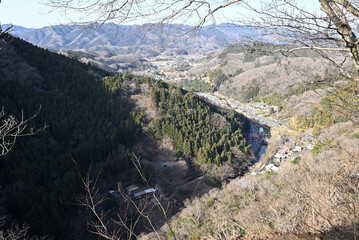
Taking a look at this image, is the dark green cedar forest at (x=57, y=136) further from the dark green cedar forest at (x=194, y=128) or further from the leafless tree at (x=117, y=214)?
the dark green cedar forest at (x=194, y=128)

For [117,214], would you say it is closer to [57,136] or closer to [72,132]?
[72,132]

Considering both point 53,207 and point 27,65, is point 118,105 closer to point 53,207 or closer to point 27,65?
point 27,65

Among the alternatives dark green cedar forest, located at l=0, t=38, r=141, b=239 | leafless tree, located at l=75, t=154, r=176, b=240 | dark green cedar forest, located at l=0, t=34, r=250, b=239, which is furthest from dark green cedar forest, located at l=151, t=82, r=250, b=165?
leafless tree, located at l=75, t=154, r=176, b=240

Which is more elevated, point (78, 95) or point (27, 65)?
point (27, 65)

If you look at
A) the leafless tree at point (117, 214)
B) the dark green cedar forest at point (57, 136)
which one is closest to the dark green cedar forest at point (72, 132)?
the dark green cedar forest at point (57, 136)

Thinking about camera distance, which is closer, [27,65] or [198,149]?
[198,149]

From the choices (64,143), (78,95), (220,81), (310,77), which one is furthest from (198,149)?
(220,81)

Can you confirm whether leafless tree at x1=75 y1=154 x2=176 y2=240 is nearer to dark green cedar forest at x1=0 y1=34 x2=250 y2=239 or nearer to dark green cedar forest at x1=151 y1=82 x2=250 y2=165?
dark green cedar forest at x1=0 y1=34 x2=250 y2=239

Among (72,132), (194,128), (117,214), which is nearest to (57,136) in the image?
(72,132)

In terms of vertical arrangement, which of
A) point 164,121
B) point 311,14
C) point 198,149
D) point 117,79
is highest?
point 311,14
